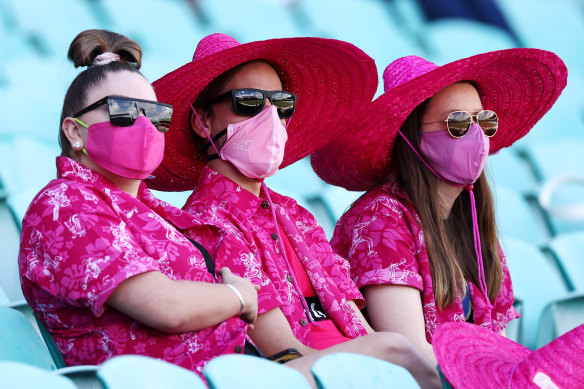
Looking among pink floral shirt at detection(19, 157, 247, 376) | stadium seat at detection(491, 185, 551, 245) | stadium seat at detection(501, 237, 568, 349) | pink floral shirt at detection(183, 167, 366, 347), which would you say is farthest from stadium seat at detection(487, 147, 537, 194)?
pink floral shirt at detection(19, 157, 247, 376)

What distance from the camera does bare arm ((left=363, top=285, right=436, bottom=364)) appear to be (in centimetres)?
268

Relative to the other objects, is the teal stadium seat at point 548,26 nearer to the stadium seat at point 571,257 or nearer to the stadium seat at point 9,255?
the stadium seat at point 571,257

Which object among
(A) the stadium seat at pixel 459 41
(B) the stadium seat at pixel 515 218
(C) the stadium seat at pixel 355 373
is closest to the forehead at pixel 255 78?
(C) the stadium seat at pixel 355 373

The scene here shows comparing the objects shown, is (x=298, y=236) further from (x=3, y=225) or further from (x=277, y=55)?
(x=3, y=225)

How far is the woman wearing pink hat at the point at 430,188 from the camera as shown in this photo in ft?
9.25

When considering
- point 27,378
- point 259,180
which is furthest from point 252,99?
point 27,378

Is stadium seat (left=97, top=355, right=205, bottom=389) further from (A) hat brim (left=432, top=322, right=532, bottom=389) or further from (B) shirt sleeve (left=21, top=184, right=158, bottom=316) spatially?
(A) hat brim (left=432, top=322, right=532, bottom=389)

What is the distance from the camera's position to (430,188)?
9.86 ft

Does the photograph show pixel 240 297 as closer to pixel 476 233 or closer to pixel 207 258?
pixel 207 258

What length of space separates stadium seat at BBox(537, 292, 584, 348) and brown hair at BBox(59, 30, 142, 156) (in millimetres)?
1939

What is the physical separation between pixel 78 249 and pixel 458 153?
1.52 m

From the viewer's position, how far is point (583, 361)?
72.3 inches

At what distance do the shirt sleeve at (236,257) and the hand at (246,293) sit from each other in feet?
0.43

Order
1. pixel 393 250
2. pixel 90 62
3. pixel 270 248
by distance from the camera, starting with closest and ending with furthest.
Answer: pixel 90 62, pixel 270 248, pixel 393 250
